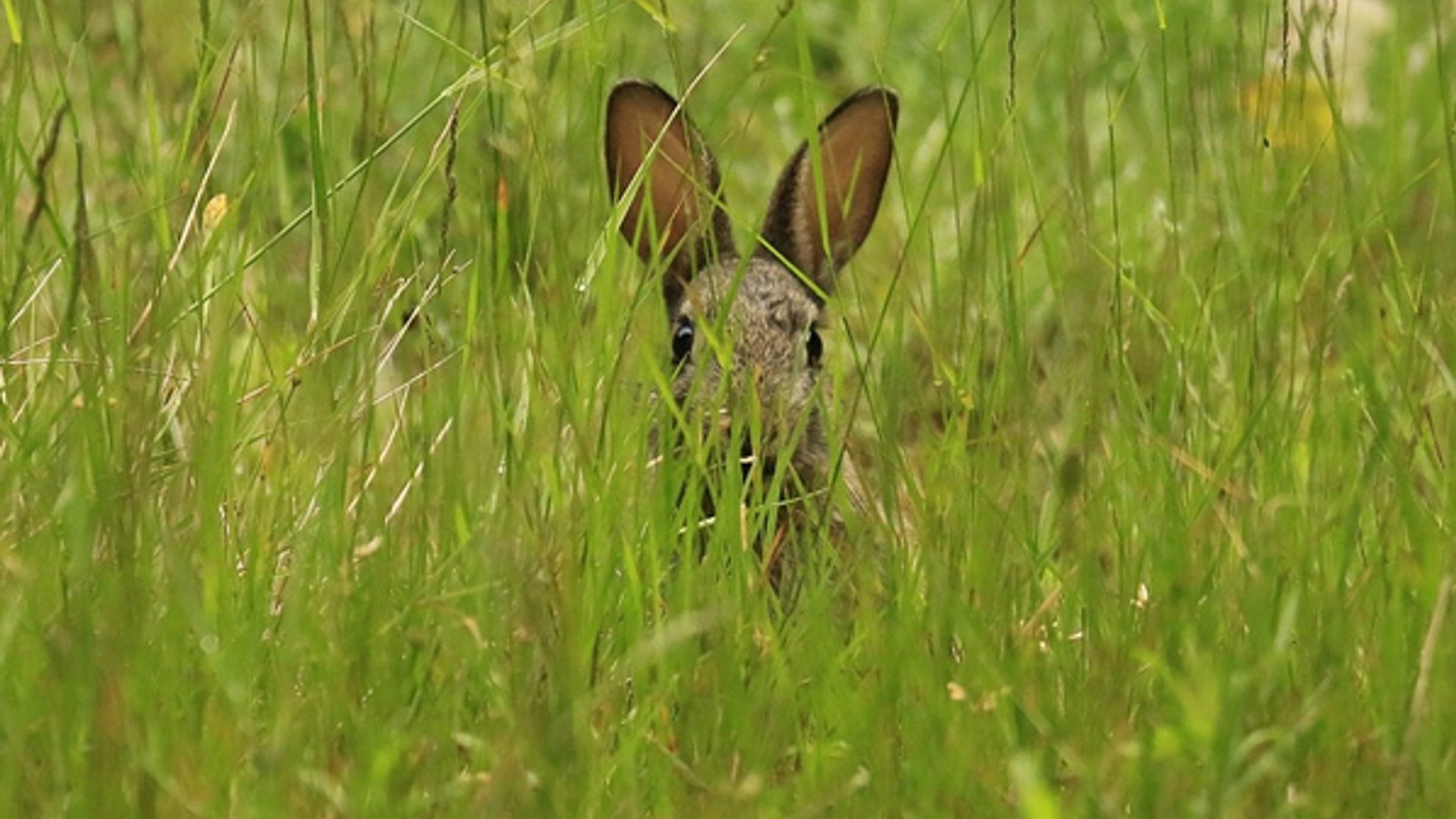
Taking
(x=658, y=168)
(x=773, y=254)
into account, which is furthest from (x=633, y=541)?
(x=658, y=168)

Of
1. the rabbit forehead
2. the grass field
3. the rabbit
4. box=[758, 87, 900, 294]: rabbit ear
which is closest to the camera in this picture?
the grass field

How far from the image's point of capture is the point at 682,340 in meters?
4.75

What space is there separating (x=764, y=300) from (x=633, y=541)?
54.0 inches

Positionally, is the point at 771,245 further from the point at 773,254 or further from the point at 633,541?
the point at 633,541

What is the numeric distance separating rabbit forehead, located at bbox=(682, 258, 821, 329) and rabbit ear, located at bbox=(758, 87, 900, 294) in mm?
43

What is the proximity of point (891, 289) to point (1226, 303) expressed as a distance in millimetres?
1294

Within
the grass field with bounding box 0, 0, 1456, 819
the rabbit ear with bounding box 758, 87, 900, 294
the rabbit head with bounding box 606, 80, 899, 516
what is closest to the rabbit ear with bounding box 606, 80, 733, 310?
the rabbit head with bounding box 606, 80, 899, 516

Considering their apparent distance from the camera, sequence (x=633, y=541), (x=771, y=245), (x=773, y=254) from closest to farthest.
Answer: (x=633, y=541) < (x=773, y=254) < (x=771, y=245)

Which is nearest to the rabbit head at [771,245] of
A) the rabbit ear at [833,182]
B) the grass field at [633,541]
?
the rabbit ear at [833,182]

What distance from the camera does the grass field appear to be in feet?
9.17

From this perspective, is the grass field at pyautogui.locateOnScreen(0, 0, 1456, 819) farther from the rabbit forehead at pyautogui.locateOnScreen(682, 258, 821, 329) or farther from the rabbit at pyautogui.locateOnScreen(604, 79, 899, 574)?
the rabbit forehead at pyautogui.locateOnScreen(682, 258, 821, 329)

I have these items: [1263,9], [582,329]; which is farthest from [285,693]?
[1263,9]

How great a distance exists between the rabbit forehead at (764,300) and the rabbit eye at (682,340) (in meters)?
0.03

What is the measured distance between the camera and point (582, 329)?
3586 mm
